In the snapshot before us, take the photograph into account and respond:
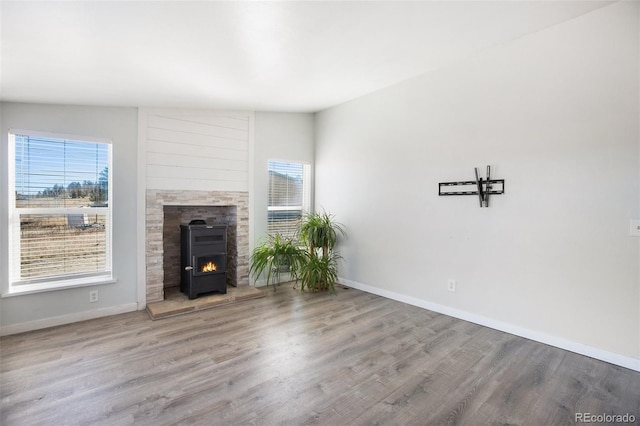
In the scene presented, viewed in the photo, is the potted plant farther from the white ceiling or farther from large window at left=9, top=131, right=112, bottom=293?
large window at left=9, top=131, right=112, bottom=293

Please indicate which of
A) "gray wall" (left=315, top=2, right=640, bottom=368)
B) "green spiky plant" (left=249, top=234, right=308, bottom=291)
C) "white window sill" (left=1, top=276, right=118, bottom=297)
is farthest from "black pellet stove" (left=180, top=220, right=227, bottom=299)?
"gray wall" (left=315, top=2, right=640, bottom=368)

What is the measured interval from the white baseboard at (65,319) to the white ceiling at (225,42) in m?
2.15

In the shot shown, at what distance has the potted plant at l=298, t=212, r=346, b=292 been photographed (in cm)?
423

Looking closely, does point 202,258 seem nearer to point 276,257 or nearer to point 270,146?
point 276,257

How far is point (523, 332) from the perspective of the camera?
2834mm

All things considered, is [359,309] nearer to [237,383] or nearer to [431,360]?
[431,360]

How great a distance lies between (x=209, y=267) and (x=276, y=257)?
0.89 meters

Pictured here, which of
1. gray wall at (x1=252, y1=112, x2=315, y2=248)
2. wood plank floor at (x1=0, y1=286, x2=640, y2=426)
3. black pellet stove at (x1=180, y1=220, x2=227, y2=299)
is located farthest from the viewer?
gray wall at (x1=252, y1=112, x2=315, y2=248)

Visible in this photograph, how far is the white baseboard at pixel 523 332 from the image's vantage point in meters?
2.36

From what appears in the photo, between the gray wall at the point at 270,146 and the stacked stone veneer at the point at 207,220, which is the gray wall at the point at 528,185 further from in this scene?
the stacked stone veneer at the point at 207,220

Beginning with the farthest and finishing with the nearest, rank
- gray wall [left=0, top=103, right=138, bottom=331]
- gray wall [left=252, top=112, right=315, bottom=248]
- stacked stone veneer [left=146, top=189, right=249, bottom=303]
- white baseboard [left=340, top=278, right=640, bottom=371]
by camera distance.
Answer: gray wall [left=252, top=112, right=315, bottom=248] → stacked stone veneer [left=146, top=189, right=249, bottom=303] → gray wall [left=0, top=103, right=138, bottom=331] → white baseboard [left=340, top=278, right=640, bottom=371]

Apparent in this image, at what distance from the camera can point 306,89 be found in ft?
11.9

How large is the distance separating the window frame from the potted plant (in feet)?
7.73

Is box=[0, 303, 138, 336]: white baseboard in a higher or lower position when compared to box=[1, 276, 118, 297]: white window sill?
lower
